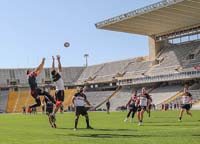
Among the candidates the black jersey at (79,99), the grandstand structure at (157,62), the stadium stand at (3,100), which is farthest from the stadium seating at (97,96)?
the black jersey at (79,99)

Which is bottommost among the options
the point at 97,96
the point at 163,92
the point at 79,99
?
the point at 97,96

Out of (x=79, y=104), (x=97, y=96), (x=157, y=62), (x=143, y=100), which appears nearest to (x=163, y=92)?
(x=157, y=62)

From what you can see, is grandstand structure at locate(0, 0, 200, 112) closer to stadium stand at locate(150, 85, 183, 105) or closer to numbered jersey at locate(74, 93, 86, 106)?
stadium stand at locate(150, 85, 183, 105)

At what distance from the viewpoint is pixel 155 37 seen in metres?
86.3

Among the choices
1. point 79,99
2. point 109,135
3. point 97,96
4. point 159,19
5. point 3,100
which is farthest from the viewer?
point 3,100

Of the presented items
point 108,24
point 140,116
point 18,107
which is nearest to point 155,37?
point 108,24

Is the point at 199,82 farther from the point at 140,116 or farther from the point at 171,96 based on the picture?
the point at 140,116

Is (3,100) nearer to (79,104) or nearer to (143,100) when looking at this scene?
(143,100)

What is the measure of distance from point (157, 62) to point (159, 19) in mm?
13798

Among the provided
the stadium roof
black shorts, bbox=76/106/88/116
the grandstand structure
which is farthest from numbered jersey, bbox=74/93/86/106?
the stadium roof

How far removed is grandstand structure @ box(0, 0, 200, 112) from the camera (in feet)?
220

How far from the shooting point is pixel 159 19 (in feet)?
235

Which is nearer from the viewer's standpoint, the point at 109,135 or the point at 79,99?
the point at 109,135

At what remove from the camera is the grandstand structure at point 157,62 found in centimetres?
6712
